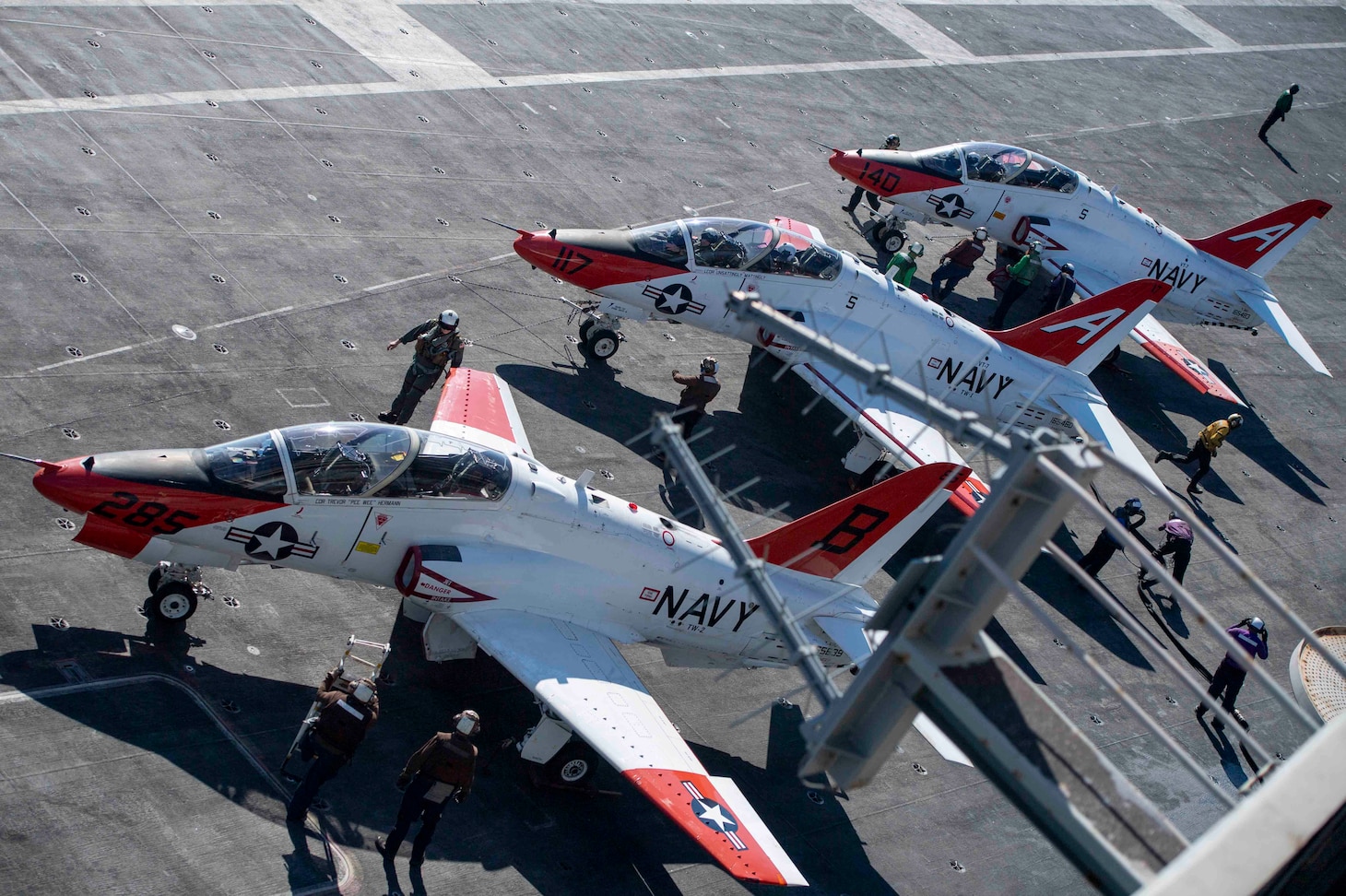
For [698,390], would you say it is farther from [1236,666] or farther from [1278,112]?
[1278,112]

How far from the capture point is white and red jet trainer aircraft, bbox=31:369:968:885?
13750 millimetres

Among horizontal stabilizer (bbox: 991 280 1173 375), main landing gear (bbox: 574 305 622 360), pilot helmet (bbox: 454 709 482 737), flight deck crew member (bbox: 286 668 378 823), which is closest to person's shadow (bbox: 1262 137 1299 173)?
horizontal stabilizer (bbox: 991 280 1173 375)

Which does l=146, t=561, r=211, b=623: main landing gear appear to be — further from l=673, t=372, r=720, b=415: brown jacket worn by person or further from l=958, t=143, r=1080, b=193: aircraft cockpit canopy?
l=958, t=143, r=1080, b=193: aircraft cockpit canopy

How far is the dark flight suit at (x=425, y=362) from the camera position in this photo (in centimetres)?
1916

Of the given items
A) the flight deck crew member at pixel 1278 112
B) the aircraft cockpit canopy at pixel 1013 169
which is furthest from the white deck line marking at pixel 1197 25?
the aircraft cockpit canopy at pixel 1013 169

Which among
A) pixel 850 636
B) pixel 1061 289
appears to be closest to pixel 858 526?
pixel 850 636

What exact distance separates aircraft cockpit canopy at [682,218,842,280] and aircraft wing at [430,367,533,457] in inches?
223

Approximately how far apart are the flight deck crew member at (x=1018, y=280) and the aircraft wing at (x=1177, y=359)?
9.54 ft

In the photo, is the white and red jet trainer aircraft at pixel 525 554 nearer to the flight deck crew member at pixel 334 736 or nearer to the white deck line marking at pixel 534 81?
the flight deck crew member at pixel 334 736

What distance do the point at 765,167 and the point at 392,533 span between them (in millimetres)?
20490

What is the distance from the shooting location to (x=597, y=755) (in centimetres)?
1494

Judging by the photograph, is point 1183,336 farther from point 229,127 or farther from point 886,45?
point 229,127

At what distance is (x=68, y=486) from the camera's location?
13430mm

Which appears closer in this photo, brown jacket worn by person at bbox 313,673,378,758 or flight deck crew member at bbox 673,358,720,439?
brown jacket worn by person at bbox 313,673,378,758
